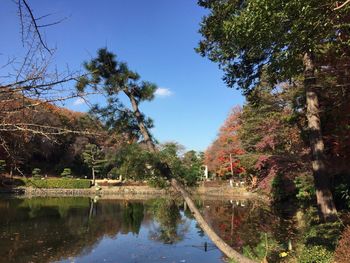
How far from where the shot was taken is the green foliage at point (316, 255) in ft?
20.8

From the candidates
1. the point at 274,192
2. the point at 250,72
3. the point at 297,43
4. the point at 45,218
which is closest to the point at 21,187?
the point at 45,218

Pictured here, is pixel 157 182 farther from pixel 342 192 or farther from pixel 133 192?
pixel 133 192

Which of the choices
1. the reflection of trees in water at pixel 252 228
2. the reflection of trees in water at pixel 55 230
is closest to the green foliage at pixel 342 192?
the reflection of trees in water at pixel 252 228

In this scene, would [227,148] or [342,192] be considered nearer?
[342,192]

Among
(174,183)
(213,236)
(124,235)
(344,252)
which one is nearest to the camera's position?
(344,252)

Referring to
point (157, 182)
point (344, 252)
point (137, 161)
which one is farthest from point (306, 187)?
point (344, 252)

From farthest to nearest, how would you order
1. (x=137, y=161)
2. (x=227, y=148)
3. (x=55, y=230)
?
(x=227, y=148) → (x=55, y=230) → (x=137, y=161)

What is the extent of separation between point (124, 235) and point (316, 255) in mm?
9478

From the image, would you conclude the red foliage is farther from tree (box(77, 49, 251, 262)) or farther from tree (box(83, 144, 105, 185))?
tree (box(77, 49, 251, 262))

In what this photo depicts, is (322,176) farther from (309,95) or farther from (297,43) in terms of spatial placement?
(297,43)

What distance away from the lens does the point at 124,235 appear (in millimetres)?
14766

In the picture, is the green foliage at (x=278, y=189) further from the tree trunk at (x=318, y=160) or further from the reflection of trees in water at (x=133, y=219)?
the tree trunk at (x=318, y=160)

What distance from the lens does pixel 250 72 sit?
9859 millimetres

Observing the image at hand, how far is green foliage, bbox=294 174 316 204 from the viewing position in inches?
615
